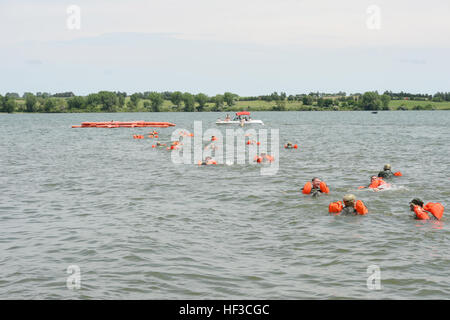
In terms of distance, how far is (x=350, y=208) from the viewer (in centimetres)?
1830

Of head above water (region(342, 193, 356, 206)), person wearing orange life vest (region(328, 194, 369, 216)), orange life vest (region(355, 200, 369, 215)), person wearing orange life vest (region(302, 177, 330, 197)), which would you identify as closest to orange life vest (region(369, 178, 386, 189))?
person wearing orange life vest (region(302, 177, 330, 197))

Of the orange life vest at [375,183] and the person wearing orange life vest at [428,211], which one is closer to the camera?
the person wearing orange life vest at [428,211]

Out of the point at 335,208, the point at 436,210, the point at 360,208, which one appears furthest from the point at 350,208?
the point at 436,210

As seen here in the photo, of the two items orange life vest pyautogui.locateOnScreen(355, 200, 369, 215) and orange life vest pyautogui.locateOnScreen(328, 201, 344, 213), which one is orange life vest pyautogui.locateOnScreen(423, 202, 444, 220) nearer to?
orange life vest pyautogui.locateOnScreen(355, 200, 369, 215)

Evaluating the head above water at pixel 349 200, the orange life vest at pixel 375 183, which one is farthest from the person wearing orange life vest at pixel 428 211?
the orange life vest at pixel 375 183

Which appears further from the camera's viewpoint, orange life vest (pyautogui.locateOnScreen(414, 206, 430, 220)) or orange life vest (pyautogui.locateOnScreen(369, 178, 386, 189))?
orange life vest (pyautogui.locateOnScreen(369, 178, 386, 189))

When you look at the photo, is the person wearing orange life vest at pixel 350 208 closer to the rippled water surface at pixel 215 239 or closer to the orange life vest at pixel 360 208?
the orange life vest at pixel 360 208

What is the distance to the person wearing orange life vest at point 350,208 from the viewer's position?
18152mm

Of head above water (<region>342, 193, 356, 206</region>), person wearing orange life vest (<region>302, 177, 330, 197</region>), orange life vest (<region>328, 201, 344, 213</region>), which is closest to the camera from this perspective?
head above water (<region>342, 193, 356, 206</region>)

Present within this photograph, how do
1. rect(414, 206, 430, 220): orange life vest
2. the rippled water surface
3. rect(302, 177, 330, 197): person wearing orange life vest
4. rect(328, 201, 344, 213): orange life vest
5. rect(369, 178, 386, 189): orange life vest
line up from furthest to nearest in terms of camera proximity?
1. rect(369, 178, 386, 189): orange life vest
2. rect(302, 177, 330, 197): person wearing orange life vest
3. rect(328, 201, 344, 213): orange life vest
4. rect(414, 206, 430, 220): orange life vest
5. the rippled water surface

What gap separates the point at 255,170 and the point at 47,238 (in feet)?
59.7

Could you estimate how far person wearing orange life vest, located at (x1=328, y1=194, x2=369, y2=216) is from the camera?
18.2m

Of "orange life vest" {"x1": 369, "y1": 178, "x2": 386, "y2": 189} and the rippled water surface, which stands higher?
"orange life vest" {"x1": 369, "y1": 178, "x2": 386, "y2": 189}

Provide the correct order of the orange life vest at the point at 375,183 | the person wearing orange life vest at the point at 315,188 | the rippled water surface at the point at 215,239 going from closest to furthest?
the rippled water surface at the point at 215,239, the person wearing orange life vest at the point at 315,188, the orange life vest at the point at 375,183
